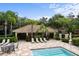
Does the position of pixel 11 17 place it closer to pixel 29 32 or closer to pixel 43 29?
pixel 29 32

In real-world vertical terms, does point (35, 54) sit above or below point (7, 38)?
below

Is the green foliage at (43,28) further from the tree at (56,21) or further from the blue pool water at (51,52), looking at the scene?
the blue pool water at (51,52)

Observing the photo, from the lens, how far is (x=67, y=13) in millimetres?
5789

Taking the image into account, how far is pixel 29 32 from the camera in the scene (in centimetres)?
578

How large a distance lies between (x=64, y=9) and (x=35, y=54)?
4.86 ft

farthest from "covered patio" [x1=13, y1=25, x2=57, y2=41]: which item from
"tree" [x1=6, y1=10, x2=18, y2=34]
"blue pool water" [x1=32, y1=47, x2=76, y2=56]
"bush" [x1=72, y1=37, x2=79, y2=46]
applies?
"bush" [x1=72, y1=37, x2=79, y2=46]

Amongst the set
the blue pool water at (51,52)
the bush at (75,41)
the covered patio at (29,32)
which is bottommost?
the blue pool water at (51,52)

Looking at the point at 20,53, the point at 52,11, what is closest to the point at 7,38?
the point at 20,53

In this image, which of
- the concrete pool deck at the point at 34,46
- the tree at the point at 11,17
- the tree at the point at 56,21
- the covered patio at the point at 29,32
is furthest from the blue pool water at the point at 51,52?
the tree at the point at 11,17

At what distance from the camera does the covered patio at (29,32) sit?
5.74m

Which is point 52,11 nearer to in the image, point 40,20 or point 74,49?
point 40,20

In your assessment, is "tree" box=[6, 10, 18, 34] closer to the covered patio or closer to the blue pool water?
the covered patio

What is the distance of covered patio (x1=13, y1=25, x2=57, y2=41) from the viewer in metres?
5.74

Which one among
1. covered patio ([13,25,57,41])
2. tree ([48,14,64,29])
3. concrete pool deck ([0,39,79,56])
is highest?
tree ([48,14,64,29])
